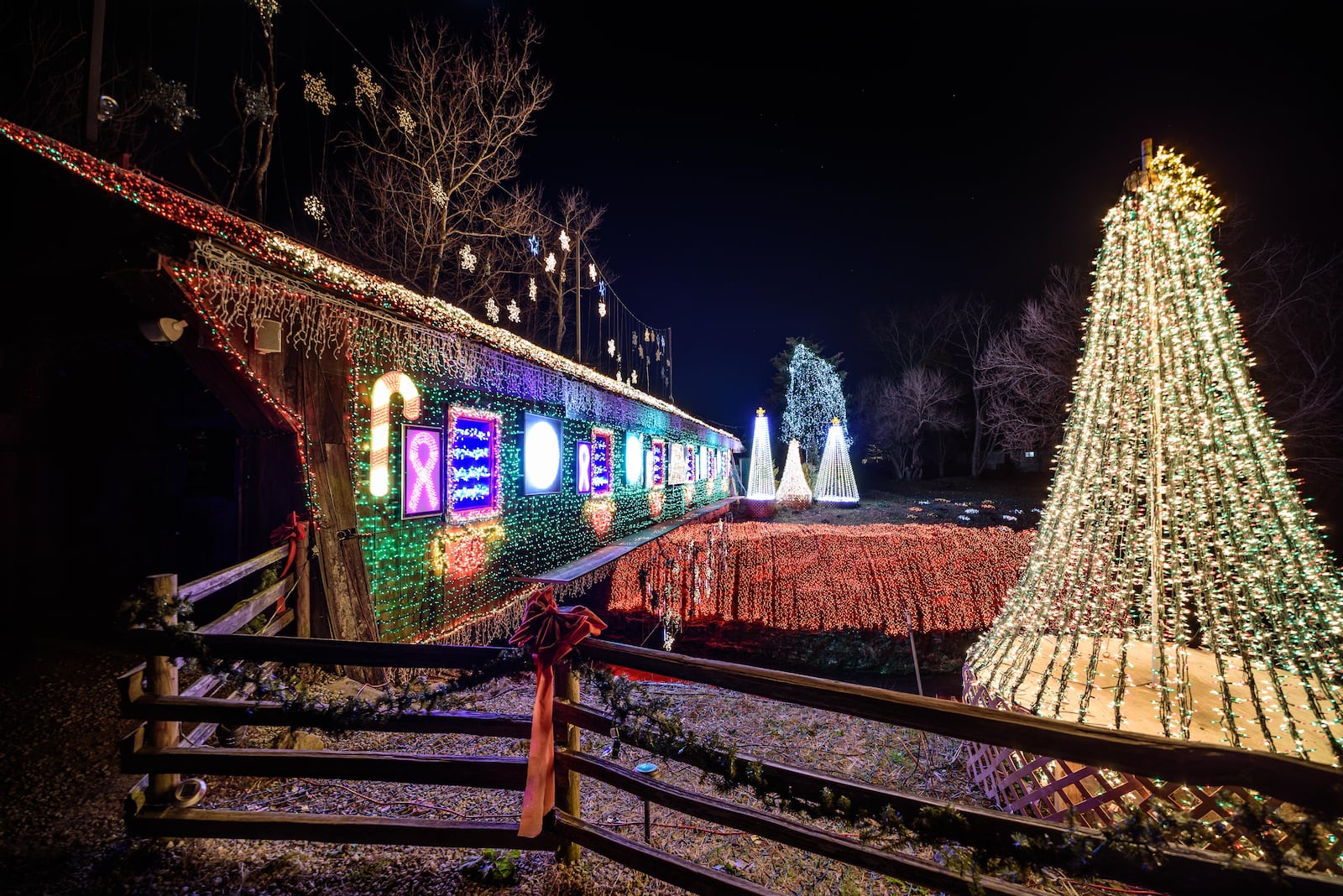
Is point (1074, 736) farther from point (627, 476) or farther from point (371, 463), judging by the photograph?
point (627, 476)

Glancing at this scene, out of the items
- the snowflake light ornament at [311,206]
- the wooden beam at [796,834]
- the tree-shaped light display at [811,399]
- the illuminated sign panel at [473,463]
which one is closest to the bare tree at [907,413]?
the tree-shaped light display at [811,399]

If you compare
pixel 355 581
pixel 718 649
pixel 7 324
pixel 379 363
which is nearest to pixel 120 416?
pixel 7 324

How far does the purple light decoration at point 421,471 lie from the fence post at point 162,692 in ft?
8.04

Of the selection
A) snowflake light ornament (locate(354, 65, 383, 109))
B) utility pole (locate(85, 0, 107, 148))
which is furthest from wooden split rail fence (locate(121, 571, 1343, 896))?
snowflake light ornament (locate(354, 65, 383, 109))

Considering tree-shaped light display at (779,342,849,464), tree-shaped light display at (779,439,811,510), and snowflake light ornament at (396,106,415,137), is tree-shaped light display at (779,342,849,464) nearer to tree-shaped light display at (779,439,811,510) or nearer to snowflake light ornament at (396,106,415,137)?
tree-shaped light display at (779,439,811,510)

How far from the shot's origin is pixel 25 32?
9.66 m

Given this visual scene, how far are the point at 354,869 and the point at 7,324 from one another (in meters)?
6.47

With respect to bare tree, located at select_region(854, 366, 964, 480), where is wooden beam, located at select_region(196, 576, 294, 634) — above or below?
below

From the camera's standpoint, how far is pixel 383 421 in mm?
5141

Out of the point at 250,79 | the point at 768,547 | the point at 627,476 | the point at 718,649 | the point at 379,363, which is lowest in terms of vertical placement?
the point at 718,649

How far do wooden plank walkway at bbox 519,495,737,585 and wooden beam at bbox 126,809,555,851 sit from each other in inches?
171

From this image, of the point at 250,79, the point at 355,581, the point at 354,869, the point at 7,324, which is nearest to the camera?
the point at 354,869

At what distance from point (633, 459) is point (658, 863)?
10054 mm

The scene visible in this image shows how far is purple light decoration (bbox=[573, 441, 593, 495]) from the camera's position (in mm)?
9273
